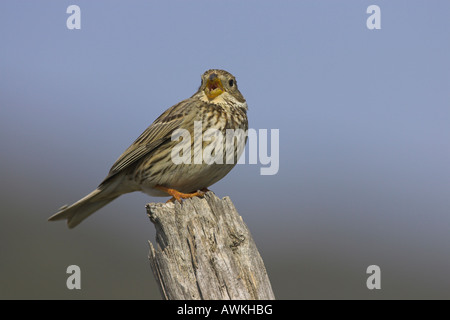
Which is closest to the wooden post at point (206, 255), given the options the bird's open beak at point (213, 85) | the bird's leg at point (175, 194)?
the bird's leg at point (175, 194)

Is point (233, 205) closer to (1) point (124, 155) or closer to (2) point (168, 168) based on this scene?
(2) point (168, 168)

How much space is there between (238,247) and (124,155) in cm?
340

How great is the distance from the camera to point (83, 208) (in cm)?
868

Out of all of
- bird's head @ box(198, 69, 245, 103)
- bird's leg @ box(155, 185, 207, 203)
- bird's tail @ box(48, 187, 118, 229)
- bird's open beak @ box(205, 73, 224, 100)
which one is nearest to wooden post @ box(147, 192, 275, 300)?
bird's leg @ box(155, 185, 207, 203)

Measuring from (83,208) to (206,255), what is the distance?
358 centimetres

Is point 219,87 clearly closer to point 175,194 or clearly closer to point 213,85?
point 213,85

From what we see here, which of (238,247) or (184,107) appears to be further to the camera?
(184,107)

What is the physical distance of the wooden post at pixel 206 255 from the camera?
548 cm

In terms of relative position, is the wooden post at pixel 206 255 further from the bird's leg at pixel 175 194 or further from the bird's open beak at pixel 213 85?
the bird's open beak at pixel 213 85

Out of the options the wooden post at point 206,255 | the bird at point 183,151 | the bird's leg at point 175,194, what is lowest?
the wooden post at point 206,255

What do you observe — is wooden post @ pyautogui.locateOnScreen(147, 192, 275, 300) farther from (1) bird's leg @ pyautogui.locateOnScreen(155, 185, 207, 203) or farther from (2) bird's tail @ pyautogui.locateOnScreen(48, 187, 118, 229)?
(2) bird's tail @ pyautogui.locateOnScreen(48, 187, 118, 229)

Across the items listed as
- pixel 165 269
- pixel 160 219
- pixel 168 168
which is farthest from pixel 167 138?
pixel 165 269

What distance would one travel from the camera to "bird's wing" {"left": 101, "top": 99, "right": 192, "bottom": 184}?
8406mm

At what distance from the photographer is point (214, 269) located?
5.55 meters
